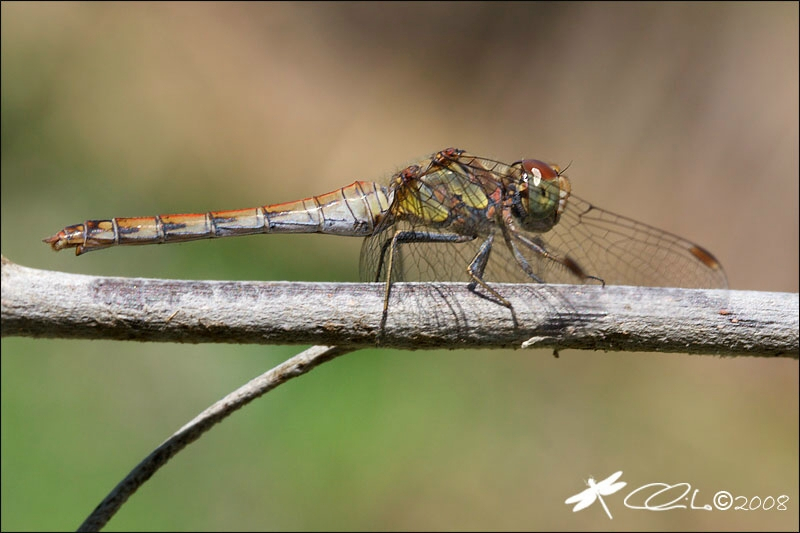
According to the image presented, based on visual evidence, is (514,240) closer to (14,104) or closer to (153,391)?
(153,391)

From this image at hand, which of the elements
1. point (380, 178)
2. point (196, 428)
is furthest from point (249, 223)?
point (196, 428)

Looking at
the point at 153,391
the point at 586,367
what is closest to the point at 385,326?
the point at 153,391

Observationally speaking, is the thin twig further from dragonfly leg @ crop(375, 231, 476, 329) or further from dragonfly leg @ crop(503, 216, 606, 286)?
dragonfly leg @ crop(503, 216, 606, 286)

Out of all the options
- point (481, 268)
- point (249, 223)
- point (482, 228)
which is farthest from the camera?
point (482, 228)

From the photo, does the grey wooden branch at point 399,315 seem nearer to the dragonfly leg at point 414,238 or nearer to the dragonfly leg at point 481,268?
the dragonfly leg at point 481,268

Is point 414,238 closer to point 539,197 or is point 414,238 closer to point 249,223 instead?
point 539,197

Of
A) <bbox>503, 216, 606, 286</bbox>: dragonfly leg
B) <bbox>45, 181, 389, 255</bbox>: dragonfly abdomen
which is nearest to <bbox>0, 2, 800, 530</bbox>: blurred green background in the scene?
<bbox>45, 181, 389, 255</bbox>: dragonfly abdomen

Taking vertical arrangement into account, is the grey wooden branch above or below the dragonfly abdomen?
below
